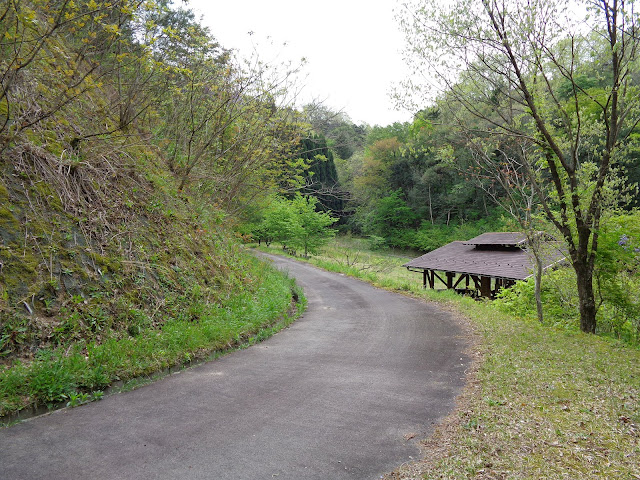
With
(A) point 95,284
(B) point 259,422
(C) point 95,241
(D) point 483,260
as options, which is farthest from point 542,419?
(D) point 483,260

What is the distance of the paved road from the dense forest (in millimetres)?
755

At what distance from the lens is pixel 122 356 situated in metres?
5.02

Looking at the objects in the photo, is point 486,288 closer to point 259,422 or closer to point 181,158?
point 181,158

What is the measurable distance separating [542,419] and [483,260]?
19.0 metres

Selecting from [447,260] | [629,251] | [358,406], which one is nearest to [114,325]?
[358,406]

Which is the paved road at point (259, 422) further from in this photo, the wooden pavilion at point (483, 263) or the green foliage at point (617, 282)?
the wooden pavilion at point (483, 263)

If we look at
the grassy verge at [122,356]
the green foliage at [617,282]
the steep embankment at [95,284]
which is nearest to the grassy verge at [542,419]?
the green foliage at [617,282]

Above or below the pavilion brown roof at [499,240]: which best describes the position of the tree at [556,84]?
above

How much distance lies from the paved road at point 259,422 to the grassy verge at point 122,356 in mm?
276

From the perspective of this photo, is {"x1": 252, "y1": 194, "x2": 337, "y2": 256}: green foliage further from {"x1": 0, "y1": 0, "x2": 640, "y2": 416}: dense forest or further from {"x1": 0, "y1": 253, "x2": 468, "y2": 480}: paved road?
{"x1": 0, "y1": 253, "x2": 468, "y2": 480}: paved road

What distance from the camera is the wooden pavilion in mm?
19203

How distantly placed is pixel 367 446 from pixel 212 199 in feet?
34.8

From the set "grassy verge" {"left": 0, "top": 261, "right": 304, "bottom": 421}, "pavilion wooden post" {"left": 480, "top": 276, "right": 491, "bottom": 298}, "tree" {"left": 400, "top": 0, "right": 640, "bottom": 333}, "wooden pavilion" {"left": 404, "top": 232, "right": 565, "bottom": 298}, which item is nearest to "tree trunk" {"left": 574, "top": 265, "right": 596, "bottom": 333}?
"tree" {"left": 400, "top": 0, "right": 640, "bottom": 333}

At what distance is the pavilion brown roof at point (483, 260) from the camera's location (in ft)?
62.6
